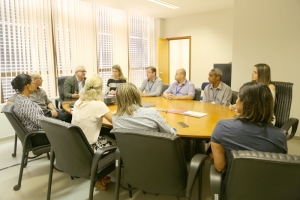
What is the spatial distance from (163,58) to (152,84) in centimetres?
286

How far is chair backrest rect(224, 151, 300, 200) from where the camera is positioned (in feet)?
3.42

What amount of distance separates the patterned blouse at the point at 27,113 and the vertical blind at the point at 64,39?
79.9 inches

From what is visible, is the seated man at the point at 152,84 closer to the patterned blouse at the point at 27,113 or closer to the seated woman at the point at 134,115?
the patterned blouse at the point at 27,113

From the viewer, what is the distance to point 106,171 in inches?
73.7

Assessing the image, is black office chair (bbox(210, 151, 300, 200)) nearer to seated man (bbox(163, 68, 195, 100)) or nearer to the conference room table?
the conference room table

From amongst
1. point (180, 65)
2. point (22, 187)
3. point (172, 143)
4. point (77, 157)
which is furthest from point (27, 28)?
point (180, 65)

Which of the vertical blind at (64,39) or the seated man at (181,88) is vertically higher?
the vertical blind at (64,39)

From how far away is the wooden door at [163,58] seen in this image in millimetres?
6766

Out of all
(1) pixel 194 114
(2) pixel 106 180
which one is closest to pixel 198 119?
(1) pixel 194 114

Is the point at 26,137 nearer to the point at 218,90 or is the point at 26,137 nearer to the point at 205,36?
the point at 218,90

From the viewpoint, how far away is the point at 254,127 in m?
1.29

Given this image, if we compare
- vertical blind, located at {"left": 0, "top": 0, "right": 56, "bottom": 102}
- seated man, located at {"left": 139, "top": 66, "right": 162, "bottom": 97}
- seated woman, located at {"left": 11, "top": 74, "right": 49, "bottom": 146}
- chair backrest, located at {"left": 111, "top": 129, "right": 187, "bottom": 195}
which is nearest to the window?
seated man, located at {"left": 139, "top": 66, "right": 162, "bottom": 97}

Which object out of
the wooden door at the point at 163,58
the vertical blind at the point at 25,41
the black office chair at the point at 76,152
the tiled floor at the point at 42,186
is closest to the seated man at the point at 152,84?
the vertical blind at the point at 25,41

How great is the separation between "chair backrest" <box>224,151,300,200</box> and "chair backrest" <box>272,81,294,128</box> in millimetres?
1785
